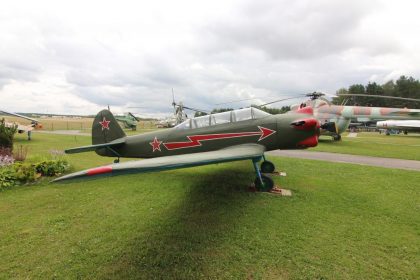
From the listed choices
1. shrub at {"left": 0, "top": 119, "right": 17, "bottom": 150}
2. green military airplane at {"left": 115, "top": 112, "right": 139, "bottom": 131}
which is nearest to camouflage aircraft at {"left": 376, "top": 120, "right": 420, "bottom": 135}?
green military airplane at {"left": 115, "top": 112, "right": 139, "bottom": 131}

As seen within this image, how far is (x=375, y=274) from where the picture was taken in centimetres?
344

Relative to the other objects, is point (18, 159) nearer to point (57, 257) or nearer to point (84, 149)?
point (84, 149)

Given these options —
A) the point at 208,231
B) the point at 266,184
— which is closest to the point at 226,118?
the point at 266,184

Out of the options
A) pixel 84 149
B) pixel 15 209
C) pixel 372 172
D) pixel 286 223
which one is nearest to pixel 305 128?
pixel 286 223

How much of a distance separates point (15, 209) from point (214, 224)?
5053 mm

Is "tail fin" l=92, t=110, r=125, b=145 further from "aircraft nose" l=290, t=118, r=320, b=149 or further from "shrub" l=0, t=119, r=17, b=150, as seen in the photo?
"aircraft nose" l=290, t=118, r=320, b=149

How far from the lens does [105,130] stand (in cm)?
902

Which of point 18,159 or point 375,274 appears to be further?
point 18,159

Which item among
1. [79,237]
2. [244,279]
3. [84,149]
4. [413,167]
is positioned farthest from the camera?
[413,167]

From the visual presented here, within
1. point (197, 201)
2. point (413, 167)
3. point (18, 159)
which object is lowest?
point (413, 167)

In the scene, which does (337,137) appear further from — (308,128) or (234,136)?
(234,136)

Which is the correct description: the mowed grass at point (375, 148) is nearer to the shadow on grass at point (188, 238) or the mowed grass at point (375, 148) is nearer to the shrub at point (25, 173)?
the shadow on grass at point (188, 238)

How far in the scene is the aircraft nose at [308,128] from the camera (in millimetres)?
6953

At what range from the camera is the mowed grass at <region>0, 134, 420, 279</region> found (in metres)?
3.59
